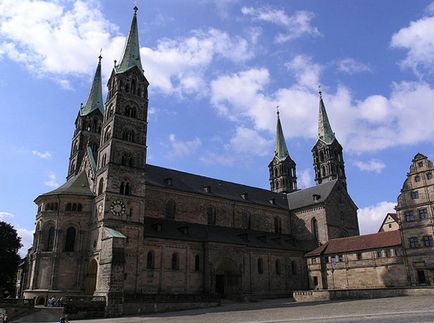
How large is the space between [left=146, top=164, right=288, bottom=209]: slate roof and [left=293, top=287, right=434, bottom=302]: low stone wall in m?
19.0

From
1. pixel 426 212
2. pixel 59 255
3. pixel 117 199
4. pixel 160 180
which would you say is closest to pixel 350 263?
pixel 426 212

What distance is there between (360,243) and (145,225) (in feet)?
87.7

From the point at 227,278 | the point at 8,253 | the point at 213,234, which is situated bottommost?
the point at 227,278

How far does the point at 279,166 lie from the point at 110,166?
47.7 metres

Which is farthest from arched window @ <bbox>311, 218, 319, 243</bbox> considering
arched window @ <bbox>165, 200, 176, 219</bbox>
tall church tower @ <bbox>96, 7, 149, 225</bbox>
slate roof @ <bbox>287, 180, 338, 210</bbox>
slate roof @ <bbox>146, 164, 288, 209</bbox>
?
tall church tower @ <bbox>96, 7, 149, 225</bbox>

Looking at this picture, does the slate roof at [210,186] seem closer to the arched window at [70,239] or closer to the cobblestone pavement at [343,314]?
the arched window at [70,239]

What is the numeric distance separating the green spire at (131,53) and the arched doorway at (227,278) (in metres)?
26.0

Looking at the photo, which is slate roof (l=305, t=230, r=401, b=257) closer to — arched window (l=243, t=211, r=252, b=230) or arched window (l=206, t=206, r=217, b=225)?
arched window (l=243, t=211, r=252, b=230)

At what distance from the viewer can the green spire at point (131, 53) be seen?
47.8 meters

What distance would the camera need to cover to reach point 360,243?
4894 centimetres

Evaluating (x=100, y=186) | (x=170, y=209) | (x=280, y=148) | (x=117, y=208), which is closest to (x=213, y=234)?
(x=170, y=209)

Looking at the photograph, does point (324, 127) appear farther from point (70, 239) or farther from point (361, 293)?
point (70, 239)

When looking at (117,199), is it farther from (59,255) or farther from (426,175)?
(426,175)

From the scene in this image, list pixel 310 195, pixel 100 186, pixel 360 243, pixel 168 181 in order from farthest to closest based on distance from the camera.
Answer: pixel 310 195 → pixel 168 181 → pixel 360 243 → pixel 100 186
